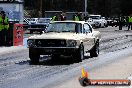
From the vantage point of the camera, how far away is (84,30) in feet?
61.8

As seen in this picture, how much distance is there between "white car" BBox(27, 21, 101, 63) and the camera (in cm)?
1700

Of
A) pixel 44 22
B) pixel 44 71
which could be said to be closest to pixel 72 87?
pixel 44 71

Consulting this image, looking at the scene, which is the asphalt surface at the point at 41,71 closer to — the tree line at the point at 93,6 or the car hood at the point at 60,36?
the car hood at the point at 60,36

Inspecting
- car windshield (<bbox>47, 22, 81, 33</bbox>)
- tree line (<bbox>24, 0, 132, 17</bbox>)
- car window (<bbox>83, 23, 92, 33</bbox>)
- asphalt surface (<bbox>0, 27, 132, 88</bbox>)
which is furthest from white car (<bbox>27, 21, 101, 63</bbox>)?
tree line (<bbox>24, 0, 132, 17</bbox>)

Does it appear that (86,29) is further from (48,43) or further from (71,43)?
(48,43)

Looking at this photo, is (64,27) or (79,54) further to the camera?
(64,27)

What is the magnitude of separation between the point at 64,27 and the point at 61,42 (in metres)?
1.46

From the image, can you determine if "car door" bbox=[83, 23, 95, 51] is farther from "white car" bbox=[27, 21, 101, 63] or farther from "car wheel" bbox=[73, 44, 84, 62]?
"car wheel" bbox=[73, 44, 84, 62]

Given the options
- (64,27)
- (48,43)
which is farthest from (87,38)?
(48,43)

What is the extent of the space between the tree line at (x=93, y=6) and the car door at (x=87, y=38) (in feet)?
226

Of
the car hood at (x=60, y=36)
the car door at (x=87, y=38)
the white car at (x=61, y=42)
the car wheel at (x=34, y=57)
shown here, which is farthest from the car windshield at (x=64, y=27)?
the car wheel at (x=34, y=57)

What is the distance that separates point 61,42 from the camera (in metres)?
17.0

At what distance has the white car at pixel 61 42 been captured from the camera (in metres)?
17.0

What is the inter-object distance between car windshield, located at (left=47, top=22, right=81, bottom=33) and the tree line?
6975cm
